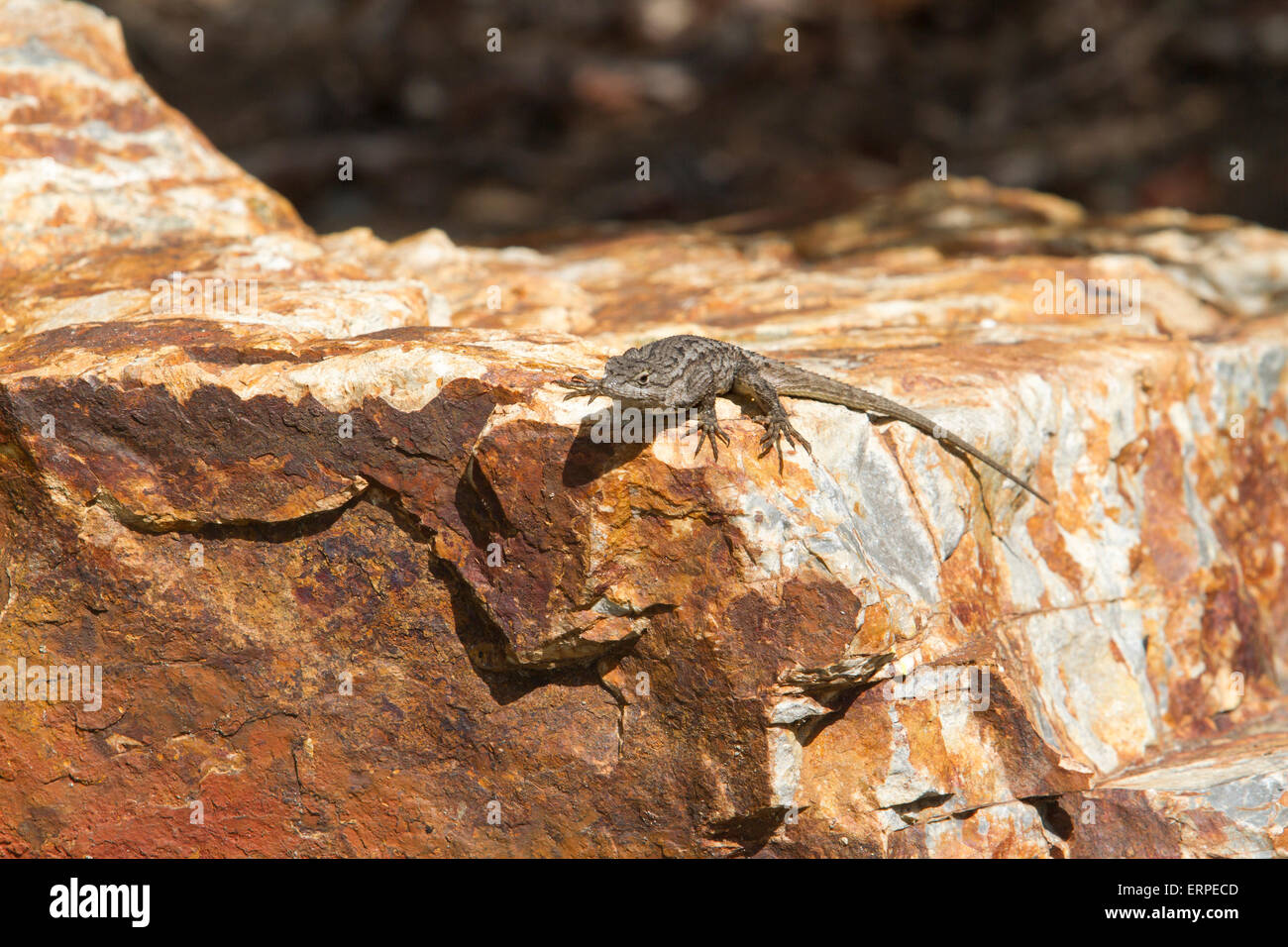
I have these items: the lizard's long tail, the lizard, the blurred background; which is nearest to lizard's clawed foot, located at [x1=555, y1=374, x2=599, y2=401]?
the lizard

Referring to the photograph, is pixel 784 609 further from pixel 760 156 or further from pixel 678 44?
pixel 678 44

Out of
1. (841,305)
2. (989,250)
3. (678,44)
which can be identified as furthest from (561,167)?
(841,305)

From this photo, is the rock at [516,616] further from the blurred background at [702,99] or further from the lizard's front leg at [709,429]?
the blurred background at [702,99]

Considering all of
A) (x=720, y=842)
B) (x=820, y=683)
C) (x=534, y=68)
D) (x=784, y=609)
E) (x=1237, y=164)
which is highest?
(x=534, y=68)

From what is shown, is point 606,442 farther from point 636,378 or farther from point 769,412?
point 769,412

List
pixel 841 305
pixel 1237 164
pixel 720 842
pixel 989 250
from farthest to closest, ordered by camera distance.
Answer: pixel 1237 164
pixel 989 250
pixel 841 305
pixel 720 842

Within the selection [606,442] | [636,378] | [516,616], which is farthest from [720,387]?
[516,616]

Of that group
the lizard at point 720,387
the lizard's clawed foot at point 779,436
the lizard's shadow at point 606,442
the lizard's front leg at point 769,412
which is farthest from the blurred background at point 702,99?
the lizard's shadow at point 606,442
